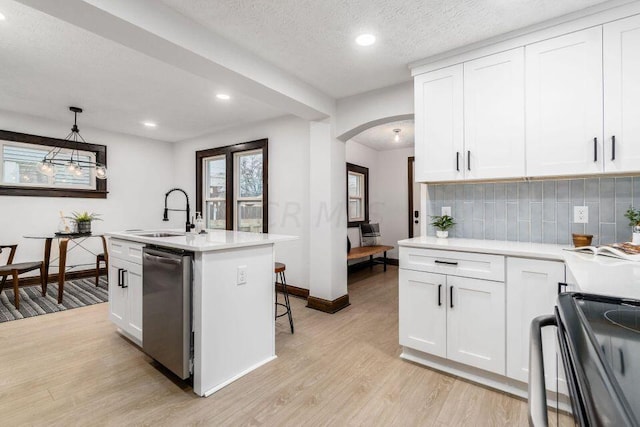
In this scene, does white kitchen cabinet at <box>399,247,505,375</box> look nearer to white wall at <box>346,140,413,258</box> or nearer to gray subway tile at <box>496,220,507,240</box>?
gray subway tile at <box>496,220,507,240</box>

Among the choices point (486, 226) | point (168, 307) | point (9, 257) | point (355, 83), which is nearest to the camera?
point (168, 307)

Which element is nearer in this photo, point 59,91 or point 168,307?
point 168,307

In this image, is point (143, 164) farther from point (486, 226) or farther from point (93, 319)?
point (486, 226)

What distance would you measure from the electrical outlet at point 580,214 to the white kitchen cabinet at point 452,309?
30.1 inches

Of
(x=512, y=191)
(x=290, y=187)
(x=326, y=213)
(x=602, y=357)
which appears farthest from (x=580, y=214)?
(x=290, y=187)

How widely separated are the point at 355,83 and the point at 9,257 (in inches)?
192

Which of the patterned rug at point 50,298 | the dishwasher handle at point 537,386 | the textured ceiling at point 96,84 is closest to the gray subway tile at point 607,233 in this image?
the dishwasher handle at point 537,386

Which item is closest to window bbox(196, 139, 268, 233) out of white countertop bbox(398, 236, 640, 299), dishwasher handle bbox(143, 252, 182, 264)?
dishwasher handle bbox(143, 252, 182, 264)

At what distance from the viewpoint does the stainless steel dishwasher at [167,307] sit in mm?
1943

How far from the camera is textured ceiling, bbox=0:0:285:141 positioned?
7.67 ft

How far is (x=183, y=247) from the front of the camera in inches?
77.7

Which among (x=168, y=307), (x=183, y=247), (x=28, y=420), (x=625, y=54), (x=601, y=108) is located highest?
(x=625, y=54)

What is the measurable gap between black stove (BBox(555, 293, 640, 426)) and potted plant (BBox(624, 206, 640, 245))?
1312 mm

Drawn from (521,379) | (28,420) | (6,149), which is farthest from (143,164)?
(521,379)
